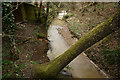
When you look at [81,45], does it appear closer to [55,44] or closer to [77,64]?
[77,64]

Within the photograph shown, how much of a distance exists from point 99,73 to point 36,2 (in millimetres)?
7643

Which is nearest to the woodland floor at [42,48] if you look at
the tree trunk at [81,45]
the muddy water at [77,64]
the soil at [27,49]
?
the soil at [27,49]

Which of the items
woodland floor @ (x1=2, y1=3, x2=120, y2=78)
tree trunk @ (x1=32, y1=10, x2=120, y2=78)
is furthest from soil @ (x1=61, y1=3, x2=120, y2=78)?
tree trunk @ (x1=32, y1=10, x2=120, y2=78)

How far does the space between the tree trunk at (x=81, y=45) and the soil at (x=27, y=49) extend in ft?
2.27

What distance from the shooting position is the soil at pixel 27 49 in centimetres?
436

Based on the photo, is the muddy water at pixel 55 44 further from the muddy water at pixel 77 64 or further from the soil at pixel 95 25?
the soil at pixel 95 25

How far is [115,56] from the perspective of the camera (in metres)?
5.52

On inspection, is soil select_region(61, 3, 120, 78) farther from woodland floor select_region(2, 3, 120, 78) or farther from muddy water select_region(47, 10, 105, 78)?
muddy water select_region(47, 10, 105, 78)

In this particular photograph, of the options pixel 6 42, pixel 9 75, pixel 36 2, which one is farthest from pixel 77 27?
pixel 9 75

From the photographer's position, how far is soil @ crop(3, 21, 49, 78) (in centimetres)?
436

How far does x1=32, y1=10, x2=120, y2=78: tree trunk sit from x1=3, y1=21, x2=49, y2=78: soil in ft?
2.27

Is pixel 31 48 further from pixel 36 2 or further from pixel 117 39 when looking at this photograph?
pixel 117 39

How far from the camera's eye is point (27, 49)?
6035 mm

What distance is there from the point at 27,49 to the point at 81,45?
406 cm
